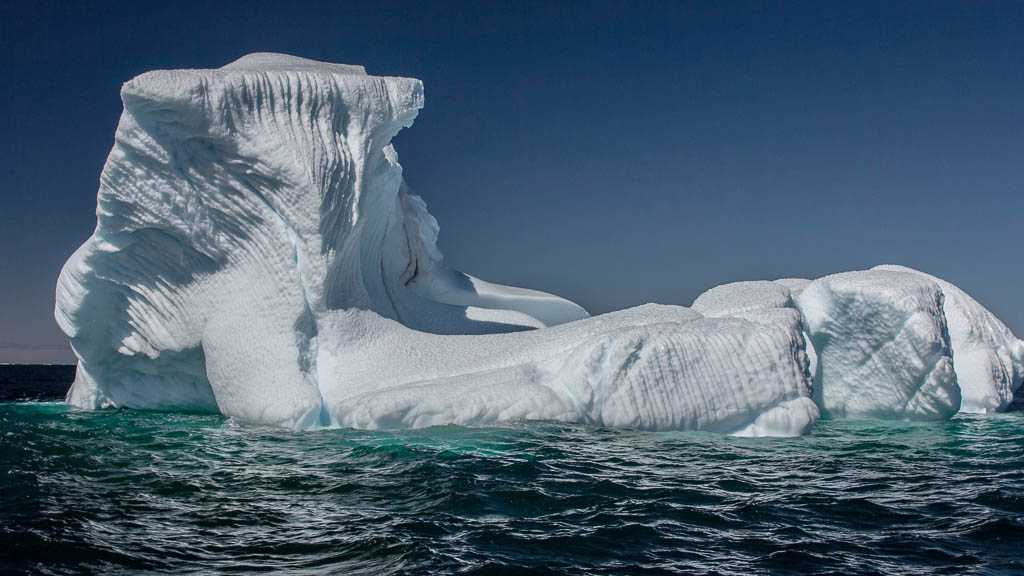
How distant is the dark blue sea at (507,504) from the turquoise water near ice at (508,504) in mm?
20

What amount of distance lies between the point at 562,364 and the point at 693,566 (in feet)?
16.0

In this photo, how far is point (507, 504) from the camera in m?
5.07

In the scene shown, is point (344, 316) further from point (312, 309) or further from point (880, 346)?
point (880, 346)

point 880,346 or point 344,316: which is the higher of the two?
point 344,316

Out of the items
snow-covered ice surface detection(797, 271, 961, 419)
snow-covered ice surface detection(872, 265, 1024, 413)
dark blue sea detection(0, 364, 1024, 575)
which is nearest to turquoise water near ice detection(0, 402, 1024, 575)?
dark blue sea detection(0, 364, 1024, 575)

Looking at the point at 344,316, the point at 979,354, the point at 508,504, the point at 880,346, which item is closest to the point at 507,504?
the point at 508,504

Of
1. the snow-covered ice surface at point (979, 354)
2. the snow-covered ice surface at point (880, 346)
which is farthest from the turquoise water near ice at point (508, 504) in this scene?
the snow-covered ice surface at point (979, 354)

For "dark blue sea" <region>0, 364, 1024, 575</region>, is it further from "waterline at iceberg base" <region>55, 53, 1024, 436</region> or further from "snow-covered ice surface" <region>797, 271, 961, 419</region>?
"snow-covered ice surface" <region>797, 271, 961, 419</region>

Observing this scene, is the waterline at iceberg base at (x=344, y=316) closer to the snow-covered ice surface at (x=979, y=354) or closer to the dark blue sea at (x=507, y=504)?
the dark blue sea at (x=507, y=504)

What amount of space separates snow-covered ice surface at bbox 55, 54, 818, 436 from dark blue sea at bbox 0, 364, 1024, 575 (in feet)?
1.98

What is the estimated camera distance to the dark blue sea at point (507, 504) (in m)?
4.02

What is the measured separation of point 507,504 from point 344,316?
18.2 feet

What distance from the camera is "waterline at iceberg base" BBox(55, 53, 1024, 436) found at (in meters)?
8.45

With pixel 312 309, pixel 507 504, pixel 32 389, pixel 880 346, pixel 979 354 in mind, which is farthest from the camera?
pixel 32 389
